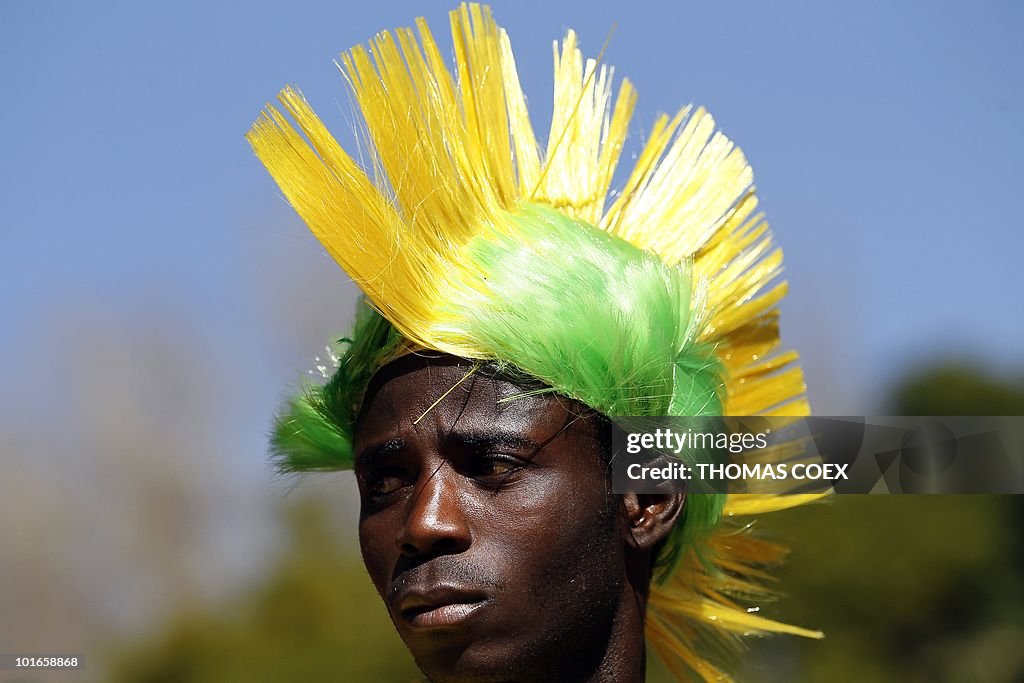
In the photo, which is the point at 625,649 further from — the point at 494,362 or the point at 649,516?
the point at 494,362

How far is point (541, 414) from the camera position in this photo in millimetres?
2479

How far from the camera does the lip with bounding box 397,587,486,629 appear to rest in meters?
2.32

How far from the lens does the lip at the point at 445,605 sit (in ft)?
7.62

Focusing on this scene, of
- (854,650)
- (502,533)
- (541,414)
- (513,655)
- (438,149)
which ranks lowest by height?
(854,650)

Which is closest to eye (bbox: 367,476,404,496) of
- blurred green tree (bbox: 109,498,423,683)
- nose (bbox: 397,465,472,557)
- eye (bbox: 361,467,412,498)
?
eye (bbox: 361,467,412,498)

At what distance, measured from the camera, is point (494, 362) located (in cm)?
248

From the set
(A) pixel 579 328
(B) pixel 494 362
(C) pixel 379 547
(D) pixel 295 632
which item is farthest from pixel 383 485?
(D) pixel 295 632

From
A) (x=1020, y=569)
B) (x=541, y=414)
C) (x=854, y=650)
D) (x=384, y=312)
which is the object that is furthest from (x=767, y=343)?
(x=1020, y=569)

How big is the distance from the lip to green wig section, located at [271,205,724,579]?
46 cm

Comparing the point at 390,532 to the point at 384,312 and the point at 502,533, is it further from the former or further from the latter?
the point at 384,312

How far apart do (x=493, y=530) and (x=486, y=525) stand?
17mm

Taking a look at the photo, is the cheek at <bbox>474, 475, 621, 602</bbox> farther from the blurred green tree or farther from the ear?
the blurred green tree

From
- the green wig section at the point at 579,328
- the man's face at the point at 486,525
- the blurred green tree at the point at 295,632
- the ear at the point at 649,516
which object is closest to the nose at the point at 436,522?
the man's face at the point at 486,525

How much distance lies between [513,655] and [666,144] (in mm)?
1404
